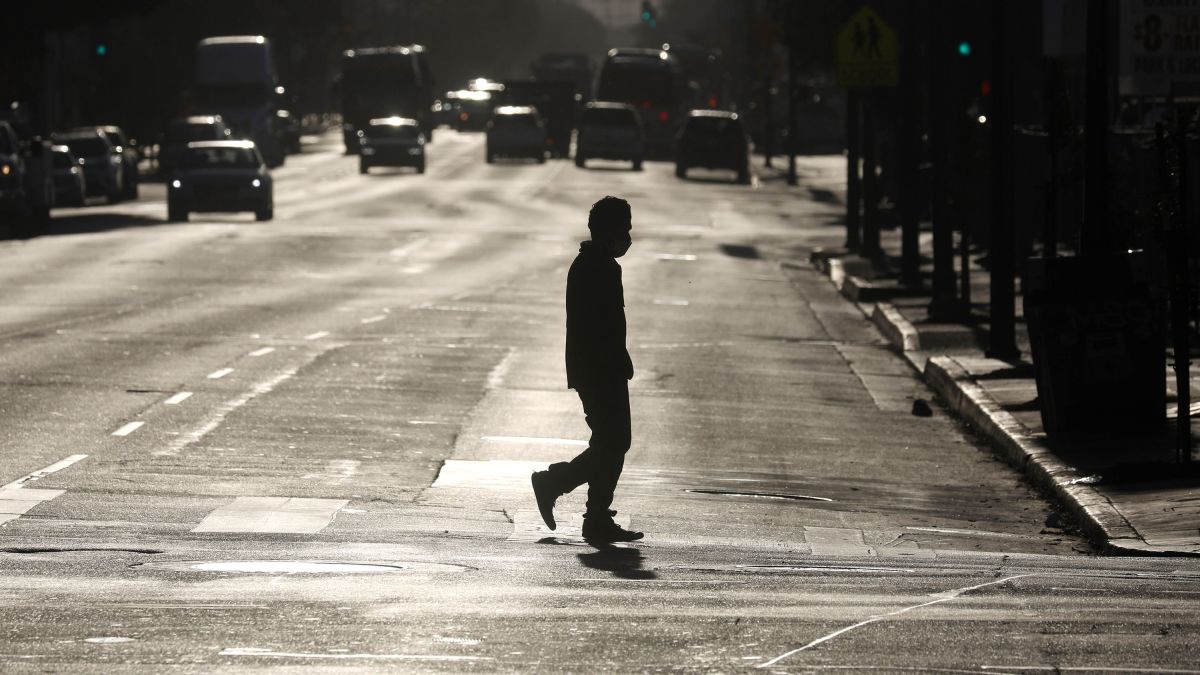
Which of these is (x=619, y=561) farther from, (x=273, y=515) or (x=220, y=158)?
(x=220, y=158)

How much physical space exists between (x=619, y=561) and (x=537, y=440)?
556cm

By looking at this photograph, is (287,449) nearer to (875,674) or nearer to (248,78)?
(875,674)

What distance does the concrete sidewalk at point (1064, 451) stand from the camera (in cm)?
1208

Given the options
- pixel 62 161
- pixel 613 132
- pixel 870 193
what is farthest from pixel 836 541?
pixel 613 132

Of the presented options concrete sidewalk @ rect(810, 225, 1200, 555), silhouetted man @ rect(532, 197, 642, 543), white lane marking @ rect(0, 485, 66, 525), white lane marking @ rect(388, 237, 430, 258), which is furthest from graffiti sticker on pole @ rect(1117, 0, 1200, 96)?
white lane marking @ rect(388, 237, 430, 258)

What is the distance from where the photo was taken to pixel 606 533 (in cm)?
1160

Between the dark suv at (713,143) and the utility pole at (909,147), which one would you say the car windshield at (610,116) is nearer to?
the dark suv at (713,143)

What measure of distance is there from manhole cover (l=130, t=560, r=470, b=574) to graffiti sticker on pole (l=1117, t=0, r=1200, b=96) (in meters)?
8.98

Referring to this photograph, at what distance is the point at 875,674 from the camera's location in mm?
7719

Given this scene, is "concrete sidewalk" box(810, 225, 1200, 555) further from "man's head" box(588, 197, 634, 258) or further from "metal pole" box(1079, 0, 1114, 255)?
"man's head" box(588, 197, 634, 258)

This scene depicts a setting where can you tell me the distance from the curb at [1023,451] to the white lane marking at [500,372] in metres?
3.89

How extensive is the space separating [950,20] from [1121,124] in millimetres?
9619

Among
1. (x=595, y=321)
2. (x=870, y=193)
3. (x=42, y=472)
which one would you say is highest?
(x=595, y=321)

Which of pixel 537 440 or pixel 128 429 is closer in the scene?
pixel 128 429
